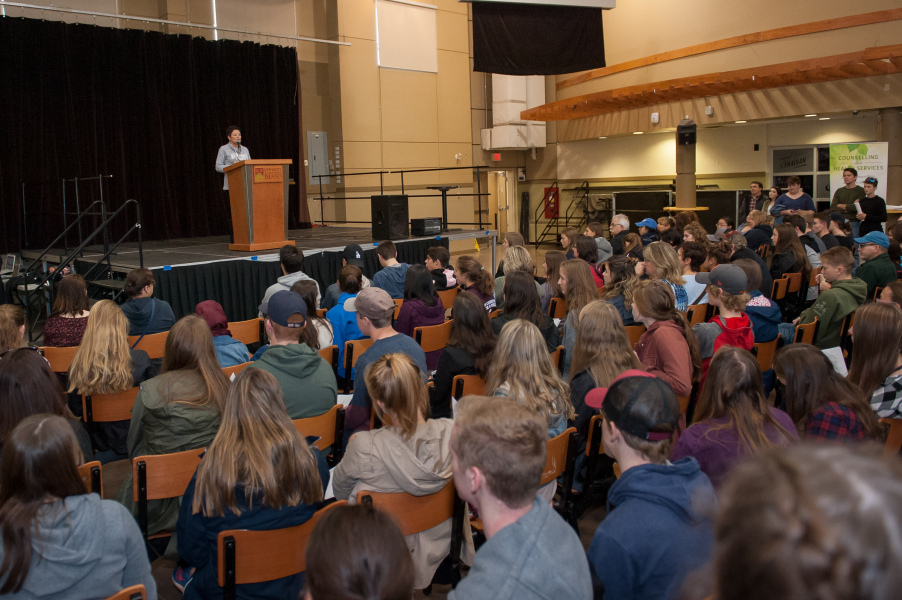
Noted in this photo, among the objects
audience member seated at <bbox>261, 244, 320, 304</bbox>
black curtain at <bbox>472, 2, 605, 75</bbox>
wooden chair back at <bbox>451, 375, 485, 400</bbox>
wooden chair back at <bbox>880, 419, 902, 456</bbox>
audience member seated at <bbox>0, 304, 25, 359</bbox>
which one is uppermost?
black curtain at <bbox>472, 2, 605, 75</bbox>

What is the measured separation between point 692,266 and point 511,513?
4.76 m

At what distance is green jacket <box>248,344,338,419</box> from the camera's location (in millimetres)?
2965

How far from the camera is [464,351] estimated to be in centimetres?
347

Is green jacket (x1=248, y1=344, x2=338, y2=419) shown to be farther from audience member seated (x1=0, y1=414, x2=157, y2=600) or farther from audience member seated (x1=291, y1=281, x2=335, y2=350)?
audience member seated (x1=0, y1=414, x2=157, y2=600)

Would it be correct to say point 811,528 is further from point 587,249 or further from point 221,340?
point 587,249

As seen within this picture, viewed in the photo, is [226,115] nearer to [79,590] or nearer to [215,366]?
[215,366]

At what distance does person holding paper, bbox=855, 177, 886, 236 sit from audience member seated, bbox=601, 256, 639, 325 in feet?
19.2

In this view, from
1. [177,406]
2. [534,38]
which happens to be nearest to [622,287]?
[177,406]

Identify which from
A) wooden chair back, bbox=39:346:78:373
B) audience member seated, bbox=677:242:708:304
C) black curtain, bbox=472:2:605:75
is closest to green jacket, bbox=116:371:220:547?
wooden chair back, bbox=39:346:78:373

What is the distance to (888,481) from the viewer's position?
0.61 metres

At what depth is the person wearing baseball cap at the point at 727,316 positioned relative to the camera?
3791 millimetres

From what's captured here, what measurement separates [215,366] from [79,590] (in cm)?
121

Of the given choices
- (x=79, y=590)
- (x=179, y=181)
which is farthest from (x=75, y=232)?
(x=79, y=590)

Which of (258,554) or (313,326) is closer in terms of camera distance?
(258,554)
